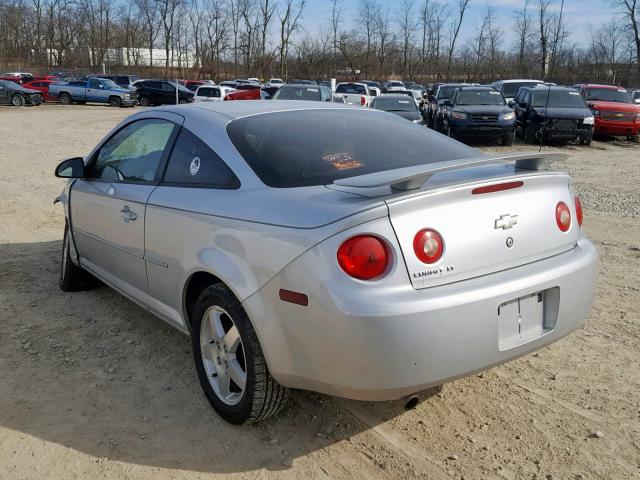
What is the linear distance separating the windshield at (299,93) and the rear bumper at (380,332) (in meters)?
15.4

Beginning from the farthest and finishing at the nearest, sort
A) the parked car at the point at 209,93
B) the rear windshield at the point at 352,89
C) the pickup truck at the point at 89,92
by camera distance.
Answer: the pickup truck at the point at 89,92, the parked car at the point at 209,93, the rear windshield at the point at 352,89

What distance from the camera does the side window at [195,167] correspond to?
3072mm

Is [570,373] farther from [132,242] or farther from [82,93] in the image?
[82,93]

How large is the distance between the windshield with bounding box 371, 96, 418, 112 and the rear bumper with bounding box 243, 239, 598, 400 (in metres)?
14.3

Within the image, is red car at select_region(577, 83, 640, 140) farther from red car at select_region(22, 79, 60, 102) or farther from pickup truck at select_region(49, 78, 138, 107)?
red car at select_region(22, 79, 60, 102)

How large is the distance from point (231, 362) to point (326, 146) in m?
1.22

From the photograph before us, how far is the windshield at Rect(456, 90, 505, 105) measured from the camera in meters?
17.5

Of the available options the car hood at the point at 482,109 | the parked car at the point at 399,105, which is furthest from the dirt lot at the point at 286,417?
the car hood at the point at 482,109

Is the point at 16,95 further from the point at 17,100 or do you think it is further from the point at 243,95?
the point at 243,95

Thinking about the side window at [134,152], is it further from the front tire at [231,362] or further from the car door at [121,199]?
the front tire at [231,362]

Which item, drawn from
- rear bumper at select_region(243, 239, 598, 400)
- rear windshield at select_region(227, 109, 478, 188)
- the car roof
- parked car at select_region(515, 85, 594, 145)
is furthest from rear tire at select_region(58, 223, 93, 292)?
parked car at select_region(515, 85, 594, 145)

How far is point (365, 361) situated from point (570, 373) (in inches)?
69.5

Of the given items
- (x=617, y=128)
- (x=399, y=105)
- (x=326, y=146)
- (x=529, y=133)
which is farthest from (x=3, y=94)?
(x=326, y=146)

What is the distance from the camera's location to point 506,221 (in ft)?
8.77
